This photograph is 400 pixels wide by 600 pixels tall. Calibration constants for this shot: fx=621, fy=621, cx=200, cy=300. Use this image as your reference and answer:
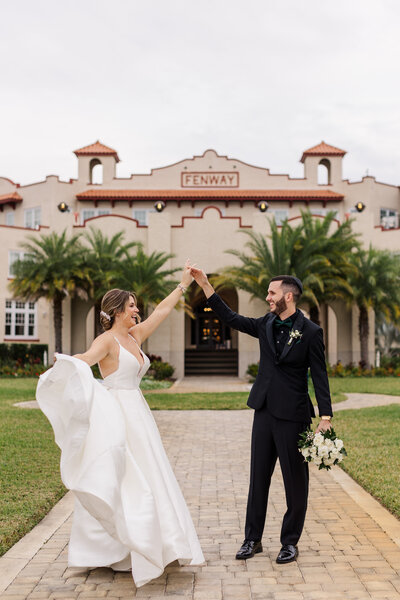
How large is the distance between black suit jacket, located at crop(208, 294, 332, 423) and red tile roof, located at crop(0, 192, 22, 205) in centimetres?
3574

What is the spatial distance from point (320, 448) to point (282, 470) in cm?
46

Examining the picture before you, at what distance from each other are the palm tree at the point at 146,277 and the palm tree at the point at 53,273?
1.95 meters

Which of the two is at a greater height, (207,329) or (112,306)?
(112,306)

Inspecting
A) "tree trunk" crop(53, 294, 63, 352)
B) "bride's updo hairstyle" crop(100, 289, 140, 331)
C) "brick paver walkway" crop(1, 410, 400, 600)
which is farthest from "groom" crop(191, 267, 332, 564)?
"tree trunk" crop(53, 294, 63, 352)

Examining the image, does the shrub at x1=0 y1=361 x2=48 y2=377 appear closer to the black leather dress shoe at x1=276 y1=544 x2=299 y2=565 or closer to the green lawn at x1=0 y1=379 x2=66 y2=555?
the green lawn at x1=0 y1=379 x2=66 y2=555

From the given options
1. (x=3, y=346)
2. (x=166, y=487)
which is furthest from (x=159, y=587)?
(x=3, y=346)

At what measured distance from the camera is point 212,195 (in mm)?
36000

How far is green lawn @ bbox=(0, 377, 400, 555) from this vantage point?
6.37 m

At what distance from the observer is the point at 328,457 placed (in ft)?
15.5

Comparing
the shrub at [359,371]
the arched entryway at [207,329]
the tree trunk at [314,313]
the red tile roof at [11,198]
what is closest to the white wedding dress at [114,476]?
the tree trunk at [314,313]

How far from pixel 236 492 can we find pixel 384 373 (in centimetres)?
2244

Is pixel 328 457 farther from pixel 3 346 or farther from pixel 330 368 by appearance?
pixel 3 346

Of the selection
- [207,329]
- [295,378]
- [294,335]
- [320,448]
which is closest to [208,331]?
[207,329]

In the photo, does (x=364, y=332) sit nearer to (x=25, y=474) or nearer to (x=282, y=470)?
(x=25, y=474)
